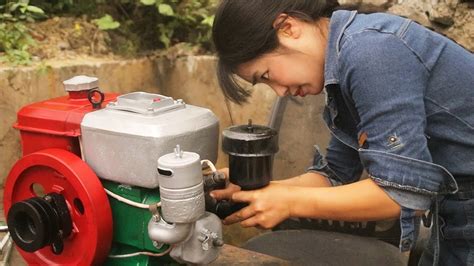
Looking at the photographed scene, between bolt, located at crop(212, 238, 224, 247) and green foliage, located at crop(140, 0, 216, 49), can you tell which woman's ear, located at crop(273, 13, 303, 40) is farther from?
green foliage, located at crop(140, 0, 216, 49)

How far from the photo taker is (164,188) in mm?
952

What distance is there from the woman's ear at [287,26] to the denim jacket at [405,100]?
6 centimetres

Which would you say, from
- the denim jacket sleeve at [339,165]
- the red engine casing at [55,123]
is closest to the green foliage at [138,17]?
the denim jacket sleeve at [339,165]

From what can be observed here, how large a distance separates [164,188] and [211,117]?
0.20m

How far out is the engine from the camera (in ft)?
3.23

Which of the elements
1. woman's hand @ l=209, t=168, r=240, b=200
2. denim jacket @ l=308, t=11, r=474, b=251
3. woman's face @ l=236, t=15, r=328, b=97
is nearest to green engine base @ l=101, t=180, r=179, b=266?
woman's hand @ l=209, t=168, r=240, b=200

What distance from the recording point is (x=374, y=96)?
0.93 m

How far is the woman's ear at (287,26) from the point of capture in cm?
102

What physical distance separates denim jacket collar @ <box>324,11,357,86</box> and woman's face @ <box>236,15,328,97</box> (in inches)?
1.4

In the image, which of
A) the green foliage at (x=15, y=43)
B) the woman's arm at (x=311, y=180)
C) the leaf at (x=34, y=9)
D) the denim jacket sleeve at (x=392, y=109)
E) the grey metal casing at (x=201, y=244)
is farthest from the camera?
Answer: the leaf at (x=34, y=9)

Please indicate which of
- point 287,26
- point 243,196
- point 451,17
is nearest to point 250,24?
point 287,26

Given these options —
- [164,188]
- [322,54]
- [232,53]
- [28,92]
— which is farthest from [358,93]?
[28,92]

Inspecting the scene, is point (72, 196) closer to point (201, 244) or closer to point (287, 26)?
point (201, 244)

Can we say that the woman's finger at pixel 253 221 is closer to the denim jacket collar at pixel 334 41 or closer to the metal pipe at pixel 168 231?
the metal pipe at pixel 168 231
